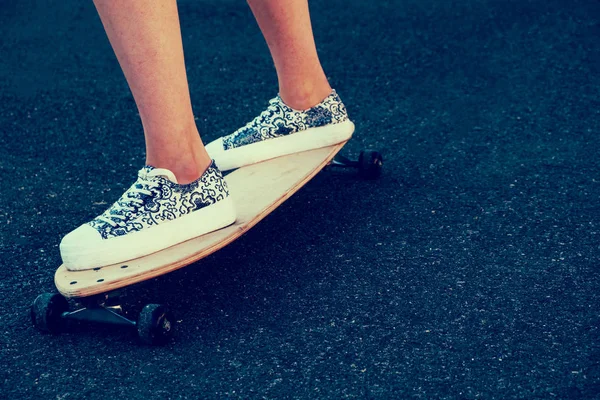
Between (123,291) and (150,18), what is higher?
(150,18)

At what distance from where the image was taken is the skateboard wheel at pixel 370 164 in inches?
84.4

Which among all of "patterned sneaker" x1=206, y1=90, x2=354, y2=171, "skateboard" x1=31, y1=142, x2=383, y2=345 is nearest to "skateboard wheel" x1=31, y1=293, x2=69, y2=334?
"skateboard" x1=31, y1=142, x2=383, y2=345

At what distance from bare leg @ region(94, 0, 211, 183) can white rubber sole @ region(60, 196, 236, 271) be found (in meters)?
0.09

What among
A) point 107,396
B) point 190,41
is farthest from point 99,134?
point 107,396

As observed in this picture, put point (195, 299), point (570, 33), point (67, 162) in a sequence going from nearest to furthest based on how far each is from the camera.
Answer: point (195, 299) < point (67, 162) < point (570, 33)

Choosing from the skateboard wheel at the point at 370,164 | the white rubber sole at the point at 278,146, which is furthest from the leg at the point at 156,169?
the skateboard wheel at the point at 370,164

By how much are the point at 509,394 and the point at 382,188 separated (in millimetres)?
896

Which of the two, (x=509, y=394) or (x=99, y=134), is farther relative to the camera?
(x=99, y=134)

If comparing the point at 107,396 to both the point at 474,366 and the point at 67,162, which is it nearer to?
the point at 474,366

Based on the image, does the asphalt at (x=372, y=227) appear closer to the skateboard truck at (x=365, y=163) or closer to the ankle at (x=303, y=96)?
the skateboard truck at (x=365, y=163)

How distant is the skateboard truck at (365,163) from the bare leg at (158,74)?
1.98 feet

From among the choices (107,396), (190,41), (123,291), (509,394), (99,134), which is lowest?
(509,394)

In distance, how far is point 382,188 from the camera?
213cm

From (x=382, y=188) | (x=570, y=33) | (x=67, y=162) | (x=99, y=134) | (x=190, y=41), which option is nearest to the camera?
(x=382, y=188)
